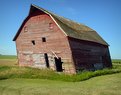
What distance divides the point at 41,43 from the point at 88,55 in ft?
23.3

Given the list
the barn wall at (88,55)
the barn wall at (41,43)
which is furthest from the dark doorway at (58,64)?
the barn wall at (88,55)

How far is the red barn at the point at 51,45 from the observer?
27.3m

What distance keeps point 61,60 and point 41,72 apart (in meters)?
4.14

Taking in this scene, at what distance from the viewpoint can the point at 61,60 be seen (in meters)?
27.7

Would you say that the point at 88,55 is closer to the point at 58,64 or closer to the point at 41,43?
the point at 58,64

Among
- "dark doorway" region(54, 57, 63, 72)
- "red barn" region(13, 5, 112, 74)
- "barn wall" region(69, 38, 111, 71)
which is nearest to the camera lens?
"red barn" region(13, 5, 112, 74)

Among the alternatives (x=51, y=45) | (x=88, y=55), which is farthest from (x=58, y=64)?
(x=88, y=55)

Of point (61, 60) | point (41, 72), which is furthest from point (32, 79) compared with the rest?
point (61, 60)

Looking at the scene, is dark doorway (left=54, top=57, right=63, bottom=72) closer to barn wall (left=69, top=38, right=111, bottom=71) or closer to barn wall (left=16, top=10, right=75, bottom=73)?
barn wall (left=16, top=10, right=75, bottom=73)

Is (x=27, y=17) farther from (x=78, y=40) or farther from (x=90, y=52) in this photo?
(x=90, y=52)

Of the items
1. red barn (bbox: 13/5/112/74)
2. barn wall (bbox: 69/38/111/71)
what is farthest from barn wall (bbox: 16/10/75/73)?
barn wall (bbox: 69/38/111/71)

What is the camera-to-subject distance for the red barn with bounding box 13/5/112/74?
27.3 metres

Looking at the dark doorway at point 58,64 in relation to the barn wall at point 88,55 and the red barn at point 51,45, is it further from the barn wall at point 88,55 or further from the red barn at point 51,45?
the barn wall at point 88,55

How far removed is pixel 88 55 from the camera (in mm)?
31172
